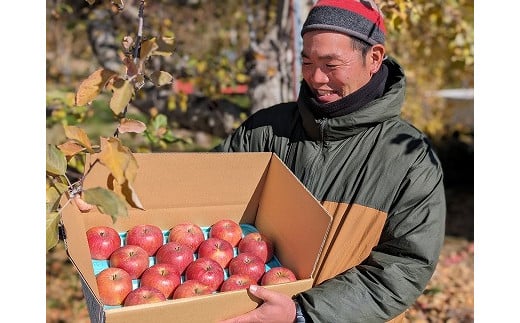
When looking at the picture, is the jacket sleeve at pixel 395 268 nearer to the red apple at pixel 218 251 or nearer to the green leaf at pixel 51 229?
the red apple at pixel 218 251

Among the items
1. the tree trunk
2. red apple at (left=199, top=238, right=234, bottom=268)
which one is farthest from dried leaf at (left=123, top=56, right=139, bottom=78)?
the tree trunk

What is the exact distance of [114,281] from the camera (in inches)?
63.7

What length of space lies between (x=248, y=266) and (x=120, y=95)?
697 mm

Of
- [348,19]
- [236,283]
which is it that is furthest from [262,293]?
[348,19]

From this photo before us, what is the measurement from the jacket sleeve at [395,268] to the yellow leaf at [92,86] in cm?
72

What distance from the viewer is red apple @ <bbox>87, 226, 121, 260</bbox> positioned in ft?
5.77

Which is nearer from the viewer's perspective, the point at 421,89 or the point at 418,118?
the point at 418,118

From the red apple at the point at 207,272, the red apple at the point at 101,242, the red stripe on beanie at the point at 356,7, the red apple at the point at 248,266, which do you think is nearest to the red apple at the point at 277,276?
the red apple at the point at 248,266

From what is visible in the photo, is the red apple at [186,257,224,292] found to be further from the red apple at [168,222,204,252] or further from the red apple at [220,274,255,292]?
the red apple at [168,222,204,252]

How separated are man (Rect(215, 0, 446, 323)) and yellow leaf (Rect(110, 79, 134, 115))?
0.54 meters

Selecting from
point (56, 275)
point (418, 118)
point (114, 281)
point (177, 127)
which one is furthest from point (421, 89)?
point (114, 281)

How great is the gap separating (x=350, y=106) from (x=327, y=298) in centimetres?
60

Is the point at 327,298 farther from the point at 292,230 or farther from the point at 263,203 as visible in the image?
the point at 263,203

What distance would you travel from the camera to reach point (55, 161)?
1374mm
